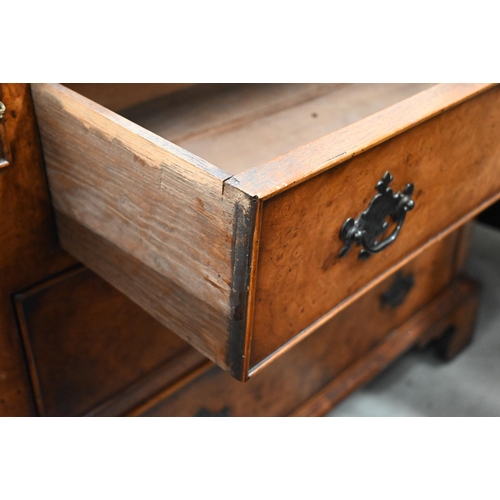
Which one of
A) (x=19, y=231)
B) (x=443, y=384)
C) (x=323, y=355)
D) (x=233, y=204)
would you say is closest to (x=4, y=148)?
(x=19, y=231)

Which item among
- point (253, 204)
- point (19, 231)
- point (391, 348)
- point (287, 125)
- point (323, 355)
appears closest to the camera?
point (253, 204)

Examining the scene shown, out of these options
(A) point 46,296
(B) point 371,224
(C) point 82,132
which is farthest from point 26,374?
(B) point 371,224

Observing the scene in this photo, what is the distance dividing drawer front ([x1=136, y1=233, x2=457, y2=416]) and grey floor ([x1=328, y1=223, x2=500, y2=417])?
112 mm

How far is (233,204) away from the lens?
48 cm

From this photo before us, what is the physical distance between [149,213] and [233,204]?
0.35ft

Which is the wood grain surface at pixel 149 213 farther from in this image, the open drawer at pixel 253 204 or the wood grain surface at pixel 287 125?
the wood grain surface at pixel 287 125

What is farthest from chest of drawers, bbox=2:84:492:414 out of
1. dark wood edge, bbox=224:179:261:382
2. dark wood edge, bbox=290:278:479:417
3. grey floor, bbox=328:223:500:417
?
grey floor, bbox=328:223:500:417

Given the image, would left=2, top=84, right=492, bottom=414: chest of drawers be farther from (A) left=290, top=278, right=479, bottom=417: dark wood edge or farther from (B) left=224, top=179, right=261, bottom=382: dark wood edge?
(A) left=290, top=278, right=479, bottom=417: dark wood edge

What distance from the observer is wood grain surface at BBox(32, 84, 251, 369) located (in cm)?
51

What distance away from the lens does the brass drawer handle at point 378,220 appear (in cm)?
59

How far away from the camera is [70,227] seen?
686 millimetres

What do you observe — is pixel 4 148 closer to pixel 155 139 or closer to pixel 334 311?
pixel 155 139

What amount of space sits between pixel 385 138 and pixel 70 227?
0.32 meters
